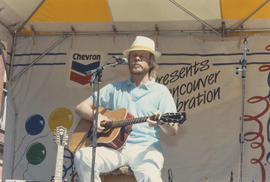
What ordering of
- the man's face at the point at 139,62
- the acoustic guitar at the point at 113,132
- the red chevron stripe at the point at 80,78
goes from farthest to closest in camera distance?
1. the red chevron stripe at the point at 80,78
2. the man's face at the point at 139,62
3. the acoustic guitar at the point at 113,132

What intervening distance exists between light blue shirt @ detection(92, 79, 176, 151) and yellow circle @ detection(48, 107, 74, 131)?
1.11 metres

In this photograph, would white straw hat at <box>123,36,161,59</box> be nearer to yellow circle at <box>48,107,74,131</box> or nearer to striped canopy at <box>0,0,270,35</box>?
striped canopy at <box>0,0,270,35</box>

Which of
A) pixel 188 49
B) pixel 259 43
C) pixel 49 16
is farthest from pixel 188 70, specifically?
pixel 49 16

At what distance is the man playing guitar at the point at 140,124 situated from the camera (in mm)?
5527

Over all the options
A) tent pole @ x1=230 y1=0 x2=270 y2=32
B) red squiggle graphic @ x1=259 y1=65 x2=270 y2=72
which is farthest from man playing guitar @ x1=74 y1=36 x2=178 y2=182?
red squiggle graphic @ x1=259 y1=65 x2=270 y2=72

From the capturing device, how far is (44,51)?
7.30 m

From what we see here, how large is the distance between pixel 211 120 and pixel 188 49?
2.76 ft

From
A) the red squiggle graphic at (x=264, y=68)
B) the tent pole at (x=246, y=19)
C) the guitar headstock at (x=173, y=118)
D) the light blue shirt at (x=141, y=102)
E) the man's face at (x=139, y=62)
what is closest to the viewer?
the guitar headstock at (x=173, y=118)

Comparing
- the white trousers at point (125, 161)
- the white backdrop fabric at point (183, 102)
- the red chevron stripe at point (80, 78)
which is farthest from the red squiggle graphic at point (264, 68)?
the red chevron stripe at point (80, 78)

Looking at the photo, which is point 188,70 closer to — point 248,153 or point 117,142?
point 248,153

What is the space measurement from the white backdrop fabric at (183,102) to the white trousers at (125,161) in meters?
1.22

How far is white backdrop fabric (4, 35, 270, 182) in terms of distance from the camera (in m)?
6.72

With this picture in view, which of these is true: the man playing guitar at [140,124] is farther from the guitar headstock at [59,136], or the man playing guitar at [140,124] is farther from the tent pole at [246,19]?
the tent pole at [246,19]

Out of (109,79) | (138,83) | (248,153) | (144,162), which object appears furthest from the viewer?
(109,79)
